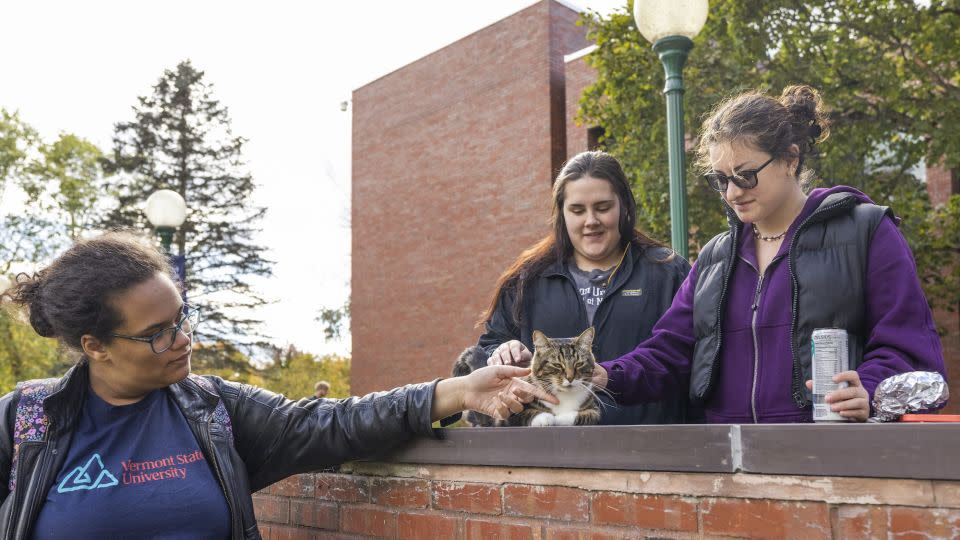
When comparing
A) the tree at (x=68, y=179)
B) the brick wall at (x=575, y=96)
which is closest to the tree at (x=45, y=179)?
the tree at (x=68, y=179)

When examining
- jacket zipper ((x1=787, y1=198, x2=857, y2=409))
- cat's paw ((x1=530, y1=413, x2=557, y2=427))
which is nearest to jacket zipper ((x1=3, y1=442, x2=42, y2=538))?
cat's paw ((x1=530, y1=413, x2=557, y2=427))

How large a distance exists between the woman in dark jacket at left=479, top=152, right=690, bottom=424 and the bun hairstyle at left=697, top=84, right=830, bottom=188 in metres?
0.67

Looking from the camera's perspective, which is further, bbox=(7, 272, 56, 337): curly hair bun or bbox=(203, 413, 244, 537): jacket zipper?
bbox=(7, 272, 56, 337): curly hair bun

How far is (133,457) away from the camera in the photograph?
2385 millimetres

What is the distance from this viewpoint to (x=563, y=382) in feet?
9.84

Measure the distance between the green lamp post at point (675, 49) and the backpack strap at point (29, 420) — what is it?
14.1 feet

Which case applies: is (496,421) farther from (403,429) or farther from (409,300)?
(409,300)

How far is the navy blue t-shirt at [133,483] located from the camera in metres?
2.27

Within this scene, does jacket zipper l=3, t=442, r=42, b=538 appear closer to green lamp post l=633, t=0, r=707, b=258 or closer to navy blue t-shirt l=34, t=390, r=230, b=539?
navy blue t-shirt l=34, t=390, r=230, b=539

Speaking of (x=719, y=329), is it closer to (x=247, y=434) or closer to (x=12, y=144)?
(x=247, y=434)

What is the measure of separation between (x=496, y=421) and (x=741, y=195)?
108 cm

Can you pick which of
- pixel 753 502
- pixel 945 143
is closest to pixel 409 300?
pixel 945 143

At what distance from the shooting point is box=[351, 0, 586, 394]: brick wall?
2117cm

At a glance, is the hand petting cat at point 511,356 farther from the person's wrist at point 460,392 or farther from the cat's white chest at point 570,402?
the person's wrist at point 460,392
